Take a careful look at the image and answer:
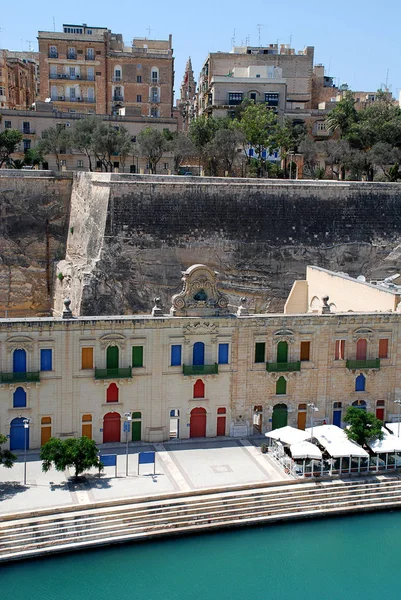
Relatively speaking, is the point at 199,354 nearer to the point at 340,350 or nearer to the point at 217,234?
the point at 340,350

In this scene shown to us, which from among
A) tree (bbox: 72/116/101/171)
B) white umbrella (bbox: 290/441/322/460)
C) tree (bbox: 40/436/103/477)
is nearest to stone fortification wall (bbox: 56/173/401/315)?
tree (bbox: 72/116/101/171)

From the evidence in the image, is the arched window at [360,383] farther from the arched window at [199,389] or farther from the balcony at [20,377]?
the balcony at [20,377]

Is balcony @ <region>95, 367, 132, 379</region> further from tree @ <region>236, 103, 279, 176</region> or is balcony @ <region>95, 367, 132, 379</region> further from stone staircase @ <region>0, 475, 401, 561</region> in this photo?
tree @ <region>236, 103, 279, 176</region>

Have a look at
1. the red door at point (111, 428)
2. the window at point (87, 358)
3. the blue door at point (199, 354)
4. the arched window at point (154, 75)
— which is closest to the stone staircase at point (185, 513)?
the red door at point (111, 428)

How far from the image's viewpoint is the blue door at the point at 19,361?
22.1 m

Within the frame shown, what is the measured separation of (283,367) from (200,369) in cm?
278

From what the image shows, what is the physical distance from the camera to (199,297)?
928 inches

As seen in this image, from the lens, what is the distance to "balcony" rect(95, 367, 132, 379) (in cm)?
2269

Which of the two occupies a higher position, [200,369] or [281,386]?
[200,369]

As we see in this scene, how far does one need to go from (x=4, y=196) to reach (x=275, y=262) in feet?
48.5

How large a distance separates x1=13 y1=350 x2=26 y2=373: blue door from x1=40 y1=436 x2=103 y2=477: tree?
275 cm

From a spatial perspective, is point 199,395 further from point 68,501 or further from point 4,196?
point 4,196

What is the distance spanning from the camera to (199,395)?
23969mm

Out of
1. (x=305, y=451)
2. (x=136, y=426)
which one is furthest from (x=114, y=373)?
(x=305, y=451)
